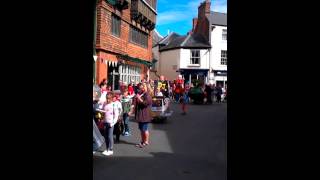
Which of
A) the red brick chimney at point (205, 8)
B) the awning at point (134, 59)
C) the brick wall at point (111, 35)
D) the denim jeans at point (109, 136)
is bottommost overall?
the denim jeans at point (109, 136)

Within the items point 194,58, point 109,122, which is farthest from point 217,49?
point 109,122

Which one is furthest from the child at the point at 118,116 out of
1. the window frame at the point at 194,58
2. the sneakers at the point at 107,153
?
the window frame at the point at 194,58

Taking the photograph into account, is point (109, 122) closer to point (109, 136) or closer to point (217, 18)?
point (109, 136)

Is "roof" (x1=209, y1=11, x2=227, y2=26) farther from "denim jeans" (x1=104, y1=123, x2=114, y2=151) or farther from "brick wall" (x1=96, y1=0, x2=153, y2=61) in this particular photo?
"denim jeans" (x1=104, y1=123, x2=114, y2=151)

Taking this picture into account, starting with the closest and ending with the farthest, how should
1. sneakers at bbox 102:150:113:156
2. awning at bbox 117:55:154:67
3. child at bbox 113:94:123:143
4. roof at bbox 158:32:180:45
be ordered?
sneakers at bbox 102:150:113:156
child at bbox 113:94:123:143
awning at bbox 117:55:154:67
roof at bbox 158:32:180:45

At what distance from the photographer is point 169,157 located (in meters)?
8.46

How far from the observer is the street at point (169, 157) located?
6945mm

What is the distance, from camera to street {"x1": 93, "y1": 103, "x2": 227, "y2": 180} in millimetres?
6945

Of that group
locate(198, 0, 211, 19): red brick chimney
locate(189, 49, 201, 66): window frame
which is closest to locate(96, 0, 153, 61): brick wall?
locate(189, 49, 201, 66): window frame

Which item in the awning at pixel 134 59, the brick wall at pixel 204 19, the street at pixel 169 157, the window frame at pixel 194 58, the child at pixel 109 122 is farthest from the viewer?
the brick wall at pixel 204 19

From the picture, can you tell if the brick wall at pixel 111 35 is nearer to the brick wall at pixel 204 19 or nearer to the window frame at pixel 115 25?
the window frame at pixel 115 25
